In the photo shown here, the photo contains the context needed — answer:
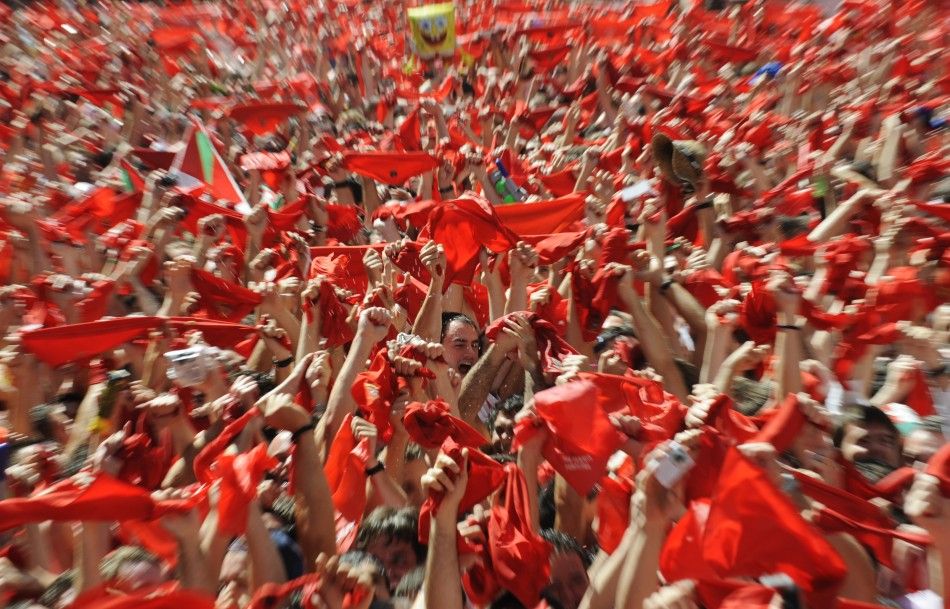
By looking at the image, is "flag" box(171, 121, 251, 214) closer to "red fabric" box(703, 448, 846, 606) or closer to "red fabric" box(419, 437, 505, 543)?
"red fabric" box(419, 437, 505, 543)

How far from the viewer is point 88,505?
1.87 m

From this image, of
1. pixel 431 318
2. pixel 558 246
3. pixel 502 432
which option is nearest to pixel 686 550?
pixel 502 432

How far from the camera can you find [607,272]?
3.15 metres

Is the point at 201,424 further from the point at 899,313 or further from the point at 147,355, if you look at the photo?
the point at 899,313

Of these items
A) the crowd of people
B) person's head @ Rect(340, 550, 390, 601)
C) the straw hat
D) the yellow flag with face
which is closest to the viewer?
person's head @ Rect(340, 550, 390, 601)

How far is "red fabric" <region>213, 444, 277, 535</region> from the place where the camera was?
6.48 ft

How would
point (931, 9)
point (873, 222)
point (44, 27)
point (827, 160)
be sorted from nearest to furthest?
point (873, 222) → point (827, 160) → point (931, 9) → point (44, 27)

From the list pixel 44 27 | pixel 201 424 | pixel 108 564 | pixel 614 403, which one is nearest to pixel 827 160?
pixel 614 403

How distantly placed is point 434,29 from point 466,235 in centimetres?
763

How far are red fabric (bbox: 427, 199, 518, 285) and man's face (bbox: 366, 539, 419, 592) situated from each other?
6.20 ft

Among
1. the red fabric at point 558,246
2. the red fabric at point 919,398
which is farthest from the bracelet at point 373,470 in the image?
the red fabric at point 919,398

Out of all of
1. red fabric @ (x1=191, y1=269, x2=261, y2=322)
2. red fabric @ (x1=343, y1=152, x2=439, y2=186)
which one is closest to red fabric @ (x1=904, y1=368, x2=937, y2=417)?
red fabric @ (x1=191, y1=269, x2=261, y2=322)

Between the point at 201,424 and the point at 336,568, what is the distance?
141 centimetres

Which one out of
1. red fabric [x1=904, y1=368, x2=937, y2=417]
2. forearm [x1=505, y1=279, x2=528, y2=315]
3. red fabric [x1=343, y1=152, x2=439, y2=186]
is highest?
red fabric [x1=343, y1=152, x2=439, y2=186]
